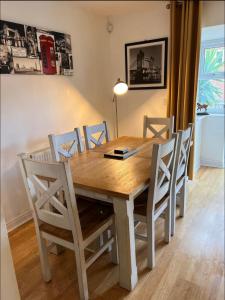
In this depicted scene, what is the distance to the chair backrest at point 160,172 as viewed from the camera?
1.54 m

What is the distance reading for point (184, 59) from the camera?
290cm

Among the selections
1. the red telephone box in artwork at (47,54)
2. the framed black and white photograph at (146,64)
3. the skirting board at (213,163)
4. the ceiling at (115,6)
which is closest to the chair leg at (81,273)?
the red telephone box in artwork at (47,54)

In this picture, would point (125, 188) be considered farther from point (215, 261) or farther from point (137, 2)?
point (137, 2)

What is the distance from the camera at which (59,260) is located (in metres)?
1.94

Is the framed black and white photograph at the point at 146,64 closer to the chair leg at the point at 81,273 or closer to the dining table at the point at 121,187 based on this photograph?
the dining table at the point at 121,187

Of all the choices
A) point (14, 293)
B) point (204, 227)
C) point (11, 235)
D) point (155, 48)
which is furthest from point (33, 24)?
point (204, 227)

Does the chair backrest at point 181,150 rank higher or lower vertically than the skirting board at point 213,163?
higher

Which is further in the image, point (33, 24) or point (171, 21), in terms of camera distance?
point (171, 21)

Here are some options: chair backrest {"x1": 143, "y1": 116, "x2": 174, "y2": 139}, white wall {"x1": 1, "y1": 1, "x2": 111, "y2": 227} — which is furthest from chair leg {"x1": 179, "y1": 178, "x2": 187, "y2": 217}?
white wall {"x1": 1, "y1": 1, "x2": 111, "y2": 227}

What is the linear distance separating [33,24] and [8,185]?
1709mm

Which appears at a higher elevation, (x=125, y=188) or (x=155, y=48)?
(x=155, y=48)

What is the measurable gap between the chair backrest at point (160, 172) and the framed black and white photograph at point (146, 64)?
68.3 inches

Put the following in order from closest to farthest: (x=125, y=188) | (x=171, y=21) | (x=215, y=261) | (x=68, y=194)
→ (x=68, y=194) → (x=125, y=188) → (x=215, y=261) → (x=171, y=21)

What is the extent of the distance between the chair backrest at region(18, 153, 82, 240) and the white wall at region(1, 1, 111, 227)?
94 centimetres
